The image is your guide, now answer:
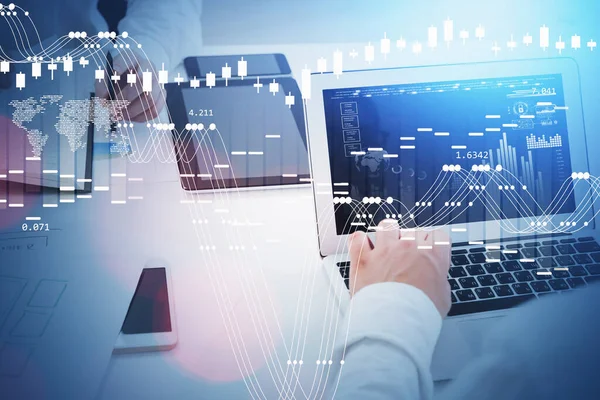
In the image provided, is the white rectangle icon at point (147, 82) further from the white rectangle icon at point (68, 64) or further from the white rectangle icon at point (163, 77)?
the white rectangle icon at point (68, 64)

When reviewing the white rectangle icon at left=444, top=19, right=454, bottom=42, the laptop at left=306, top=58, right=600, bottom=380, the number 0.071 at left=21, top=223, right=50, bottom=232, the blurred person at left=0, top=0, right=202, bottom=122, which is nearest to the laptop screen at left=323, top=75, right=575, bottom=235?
the laptop at left=306, top=58, right=600, bottom=380

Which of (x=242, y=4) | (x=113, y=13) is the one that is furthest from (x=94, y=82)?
(x=242, y=4)

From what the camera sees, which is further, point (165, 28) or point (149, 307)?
point (165, 28)

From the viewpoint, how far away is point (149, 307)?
92 centimetres

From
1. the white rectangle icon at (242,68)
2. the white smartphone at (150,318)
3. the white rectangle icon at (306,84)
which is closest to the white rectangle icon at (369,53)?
the white rectangle icon at (306,84)

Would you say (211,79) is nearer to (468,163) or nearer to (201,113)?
(201,113)

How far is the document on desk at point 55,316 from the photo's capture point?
0.92 meters

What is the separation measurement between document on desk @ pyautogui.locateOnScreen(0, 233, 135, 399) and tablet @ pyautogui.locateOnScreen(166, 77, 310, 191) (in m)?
0.24

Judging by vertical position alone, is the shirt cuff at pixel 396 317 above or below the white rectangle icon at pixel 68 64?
below

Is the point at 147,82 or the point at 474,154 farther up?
the point at 147,82

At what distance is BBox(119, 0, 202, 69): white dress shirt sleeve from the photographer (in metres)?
1.05

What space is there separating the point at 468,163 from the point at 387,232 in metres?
0.21
